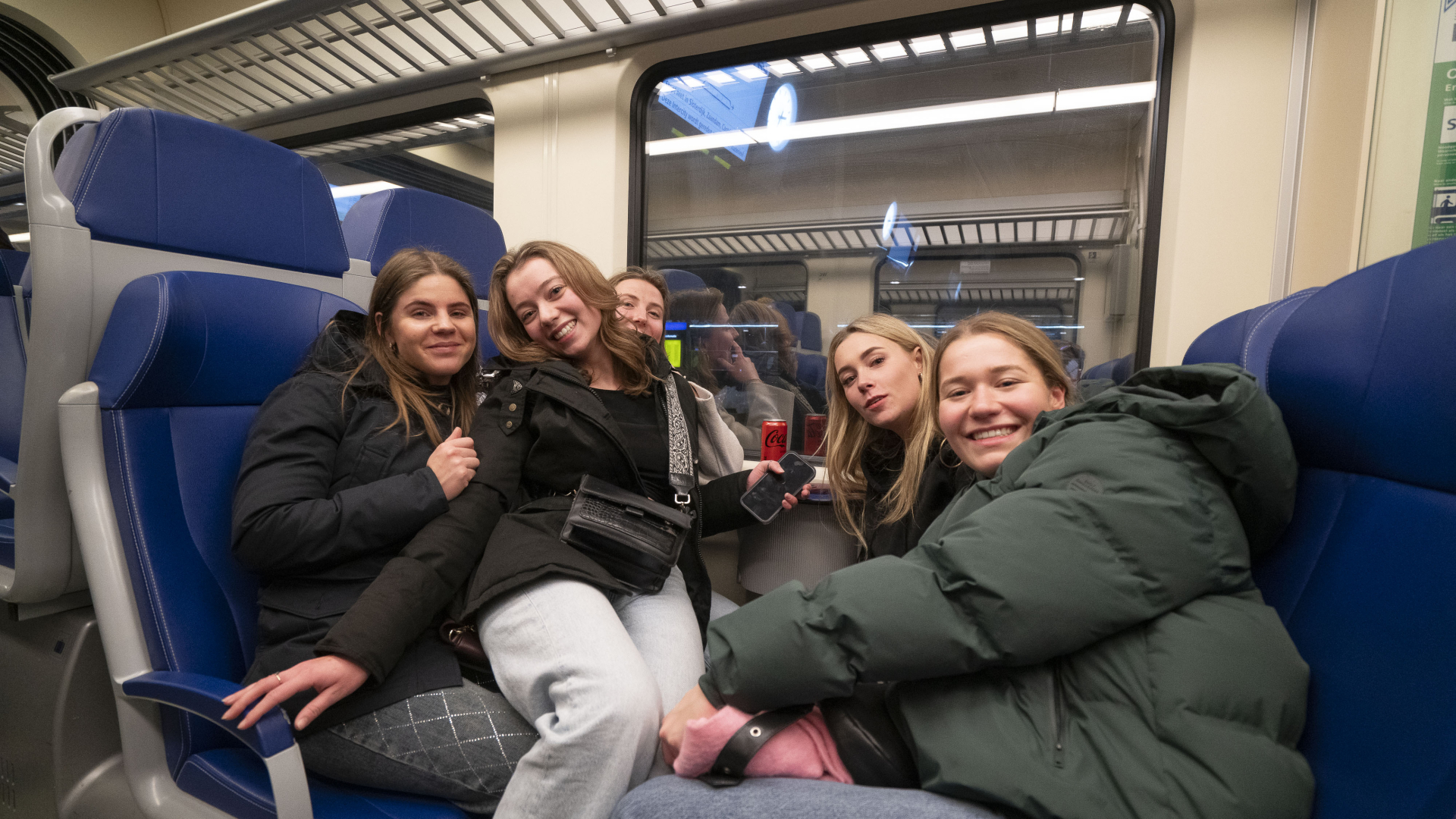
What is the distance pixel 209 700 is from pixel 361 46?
2.45m

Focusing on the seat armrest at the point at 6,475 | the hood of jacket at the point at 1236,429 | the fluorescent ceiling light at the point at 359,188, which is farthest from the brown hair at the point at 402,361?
the fluorescent ceiling light at the point at 359,188

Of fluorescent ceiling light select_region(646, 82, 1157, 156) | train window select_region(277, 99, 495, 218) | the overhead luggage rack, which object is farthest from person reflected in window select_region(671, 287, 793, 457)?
train window select_region(277, 99, 495, 218)

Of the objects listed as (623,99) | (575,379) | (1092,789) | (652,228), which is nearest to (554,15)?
(623,99)

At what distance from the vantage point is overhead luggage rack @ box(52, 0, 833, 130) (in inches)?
85.0

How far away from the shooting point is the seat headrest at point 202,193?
1.19m

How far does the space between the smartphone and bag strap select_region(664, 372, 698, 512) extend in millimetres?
180

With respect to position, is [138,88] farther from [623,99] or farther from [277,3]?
[623,99]

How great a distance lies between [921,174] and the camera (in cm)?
223

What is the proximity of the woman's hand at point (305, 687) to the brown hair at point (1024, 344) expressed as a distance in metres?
1.16

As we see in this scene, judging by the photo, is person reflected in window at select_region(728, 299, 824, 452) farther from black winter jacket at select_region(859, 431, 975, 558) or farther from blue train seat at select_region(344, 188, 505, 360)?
blue train seat at select_region(344, 188, 505, 360)

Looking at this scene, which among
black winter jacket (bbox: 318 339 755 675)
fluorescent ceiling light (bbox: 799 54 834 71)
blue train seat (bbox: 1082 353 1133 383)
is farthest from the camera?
fluorescent ceiling light (bbox: 799 54 834 71)

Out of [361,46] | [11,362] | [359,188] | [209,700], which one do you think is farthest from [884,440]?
[359,188]

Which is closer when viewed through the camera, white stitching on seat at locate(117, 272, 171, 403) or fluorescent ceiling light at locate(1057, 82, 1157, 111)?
white stitching on seat at locate(117, 272, 171, 403)

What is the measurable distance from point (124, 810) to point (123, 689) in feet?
1.04
